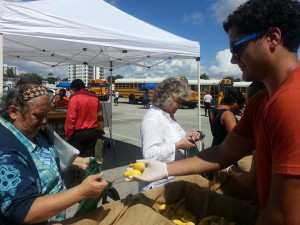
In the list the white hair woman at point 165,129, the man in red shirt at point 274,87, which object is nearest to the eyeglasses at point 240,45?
the man in red shirt at point 274,87

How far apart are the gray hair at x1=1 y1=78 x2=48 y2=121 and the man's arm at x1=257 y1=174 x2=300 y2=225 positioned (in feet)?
4.40

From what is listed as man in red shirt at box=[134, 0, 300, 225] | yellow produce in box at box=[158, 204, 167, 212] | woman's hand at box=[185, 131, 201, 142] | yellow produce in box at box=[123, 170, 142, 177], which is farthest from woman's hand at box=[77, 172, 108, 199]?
woman's hand at box=[185, 131, 201, 142]

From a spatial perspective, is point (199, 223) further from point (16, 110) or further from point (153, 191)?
point (16, 110)

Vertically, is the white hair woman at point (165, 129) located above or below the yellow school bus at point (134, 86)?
below

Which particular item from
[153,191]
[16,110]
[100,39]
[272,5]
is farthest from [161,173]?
[100,39]

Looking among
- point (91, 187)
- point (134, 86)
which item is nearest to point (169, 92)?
point (91, 187)

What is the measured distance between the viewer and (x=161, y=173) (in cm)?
170

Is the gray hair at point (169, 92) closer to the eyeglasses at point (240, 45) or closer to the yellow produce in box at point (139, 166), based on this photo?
the yellow produce in box at point (139, 166)

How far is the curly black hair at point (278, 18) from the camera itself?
1115mm

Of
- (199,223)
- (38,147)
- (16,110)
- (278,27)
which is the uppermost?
(278,27)

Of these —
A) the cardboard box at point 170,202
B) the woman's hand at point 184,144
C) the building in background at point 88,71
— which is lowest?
the cardboard box at point 170,202

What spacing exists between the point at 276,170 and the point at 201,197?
0.83 metres

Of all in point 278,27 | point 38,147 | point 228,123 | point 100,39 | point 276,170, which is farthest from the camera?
point 100,39

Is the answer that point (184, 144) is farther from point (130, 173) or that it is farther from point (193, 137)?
point (130, 173)
